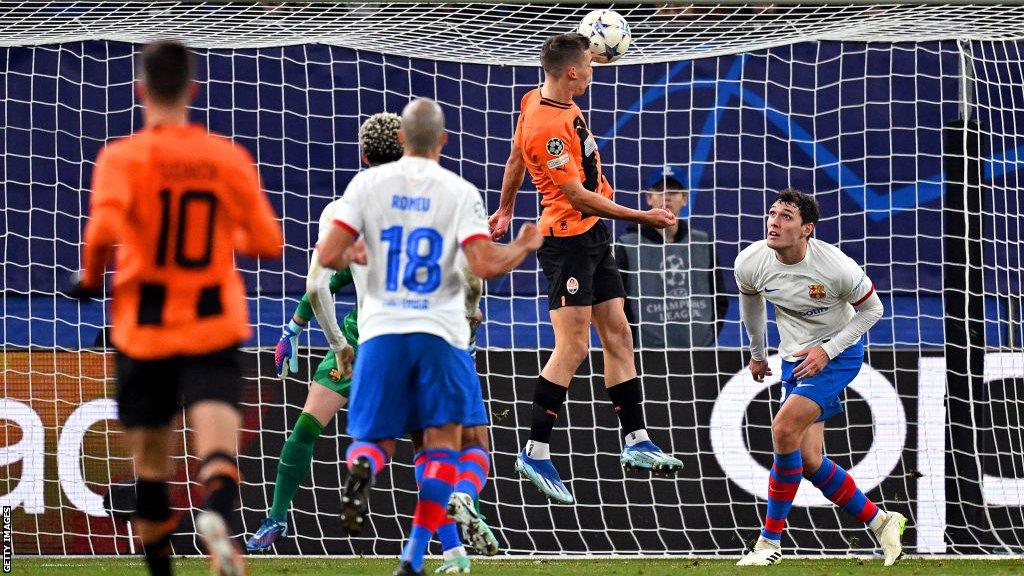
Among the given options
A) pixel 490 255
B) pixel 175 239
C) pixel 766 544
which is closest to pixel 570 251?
pixel 766 544

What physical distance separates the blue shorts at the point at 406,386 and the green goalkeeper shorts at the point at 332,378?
6.79 ft

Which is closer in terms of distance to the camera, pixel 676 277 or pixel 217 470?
pixel 217 470

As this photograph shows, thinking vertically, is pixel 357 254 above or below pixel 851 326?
above

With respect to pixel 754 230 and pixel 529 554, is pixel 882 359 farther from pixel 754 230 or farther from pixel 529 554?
pixel 529 554

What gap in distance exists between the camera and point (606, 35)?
842 centimetres

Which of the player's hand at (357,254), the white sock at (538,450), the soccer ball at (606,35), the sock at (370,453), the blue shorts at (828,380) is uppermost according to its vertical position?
the soccer ball at (606,35)

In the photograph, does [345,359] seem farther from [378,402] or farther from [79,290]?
[79,290]

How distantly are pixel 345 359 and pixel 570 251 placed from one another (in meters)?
1.46

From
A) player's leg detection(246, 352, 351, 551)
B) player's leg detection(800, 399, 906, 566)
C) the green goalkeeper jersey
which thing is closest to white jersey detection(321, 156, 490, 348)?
the green goalkeeper jersey

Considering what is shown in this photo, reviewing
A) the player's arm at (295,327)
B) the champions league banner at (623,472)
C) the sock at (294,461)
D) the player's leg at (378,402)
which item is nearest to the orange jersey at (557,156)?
the player's arm at (295,327)

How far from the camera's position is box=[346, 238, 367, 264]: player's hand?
5586 mm

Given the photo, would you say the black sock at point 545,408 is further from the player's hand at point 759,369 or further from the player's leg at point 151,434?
the player's leg at point 151,434

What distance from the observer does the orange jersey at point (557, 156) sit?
25.4 ft

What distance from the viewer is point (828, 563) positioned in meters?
8.34
